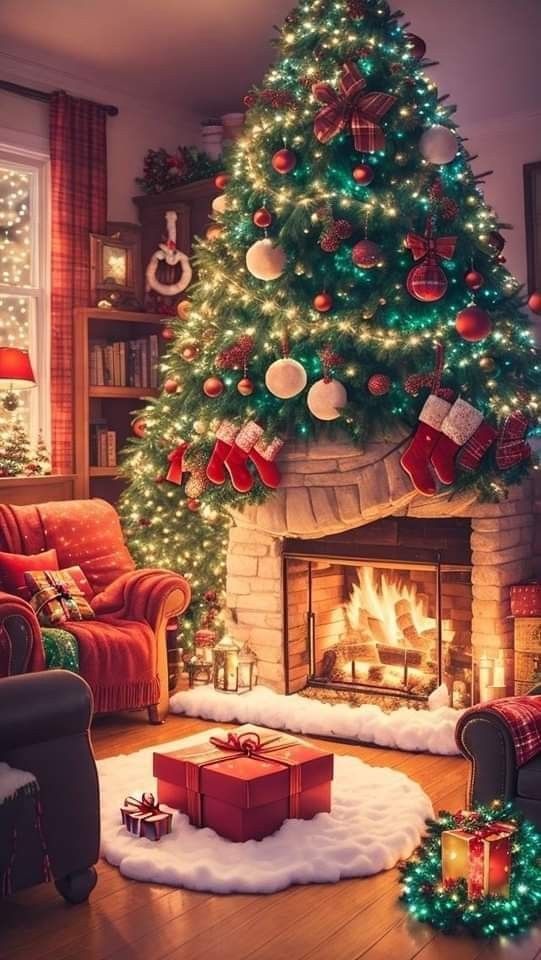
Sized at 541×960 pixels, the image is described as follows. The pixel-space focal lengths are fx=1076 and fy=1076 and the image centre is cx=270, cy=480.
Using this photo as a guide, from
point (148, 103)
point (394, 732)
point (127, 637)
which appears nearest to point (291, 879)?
point (394, 732)

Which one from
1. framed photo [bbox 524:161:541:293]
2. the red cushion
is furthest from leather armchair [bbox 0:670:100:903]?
framed photo [bbox 524:161:541:293]

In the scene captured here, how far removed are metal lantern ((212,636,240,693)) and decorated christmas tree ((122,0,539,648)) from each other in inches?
31.7

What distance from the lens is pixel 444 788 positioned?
4.02 metres

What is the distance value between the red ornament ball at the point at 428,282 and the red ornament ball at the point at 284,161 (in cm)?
77

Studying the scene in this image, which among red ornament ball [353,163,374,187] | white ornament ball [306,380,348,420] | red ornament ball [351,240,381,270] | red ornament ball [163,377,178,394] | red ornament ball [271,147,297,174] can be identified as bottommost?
white ornament ball [306,380,348,420]

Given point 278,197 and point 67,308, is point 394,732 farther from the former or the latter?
point 67,308

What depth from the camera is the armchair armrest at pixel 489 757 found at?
10.2 ft

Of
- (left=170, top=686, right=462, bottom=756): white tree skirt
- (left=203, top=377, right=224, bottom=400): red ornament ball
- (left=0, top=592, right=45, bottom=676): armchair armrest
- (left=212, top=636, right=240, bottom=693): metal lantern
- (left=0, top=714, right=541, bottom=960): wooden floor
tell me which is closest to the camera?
(left=0, top=714, right=541, bottom=960): wooden floor

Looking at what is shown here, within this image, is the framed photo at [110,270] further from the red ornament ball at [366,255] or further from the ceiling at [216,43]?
the red ornament ball at [366,255]

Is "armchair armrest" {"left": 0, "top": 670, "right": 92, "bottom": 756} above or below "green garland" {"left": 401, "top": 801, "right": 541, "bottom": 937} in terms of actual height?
above

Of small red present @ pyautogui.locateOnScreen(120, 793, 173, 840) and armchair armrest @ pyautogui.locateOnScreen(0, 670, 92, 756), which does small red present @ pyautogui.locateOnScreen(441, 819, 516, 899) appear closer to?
small red present @ pyautogui.locateOnScreen(120, 793, 173, 840)

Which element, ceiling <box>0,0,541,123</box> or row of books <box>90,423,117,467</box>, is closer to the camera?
ceiling <box>0,0,541,123</box>

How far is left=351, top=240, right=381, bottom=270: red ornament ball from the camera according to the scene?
14.4ft

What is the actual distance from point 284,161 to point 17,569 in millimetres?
2174
